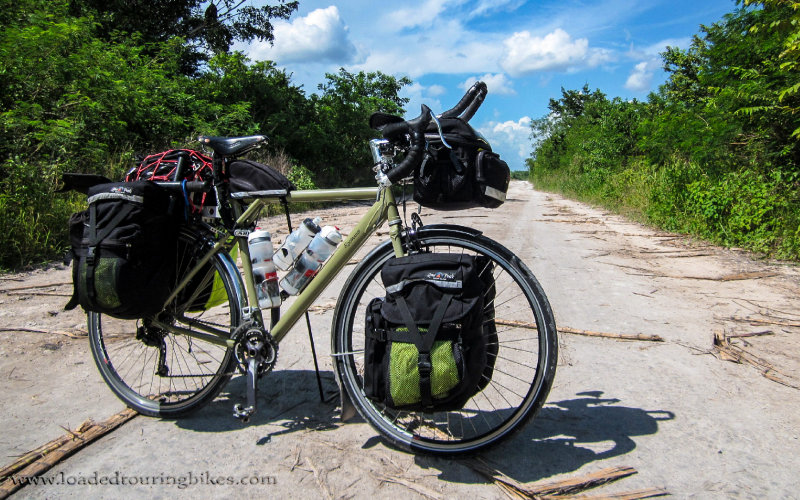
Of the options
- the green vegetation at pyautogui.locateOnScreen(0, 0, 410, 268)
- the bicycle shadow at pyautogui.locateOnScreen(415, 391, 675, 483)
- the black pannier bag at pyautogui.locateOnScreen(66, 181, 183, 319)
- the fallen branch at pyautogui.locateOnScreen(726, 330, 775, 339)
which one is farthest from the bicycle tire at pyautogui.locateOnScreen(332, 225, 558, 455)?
the green vegetation at pyautogui.locateOnScreen(0, 0, 410, 268)

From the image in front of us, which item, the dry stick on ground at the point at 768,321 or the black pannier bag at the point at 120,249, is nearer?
the black pannier bag at the point at 120,249

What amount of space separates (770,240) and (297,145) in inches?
611

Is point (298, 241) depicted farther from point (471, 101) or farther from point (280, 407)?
point (471, 101)

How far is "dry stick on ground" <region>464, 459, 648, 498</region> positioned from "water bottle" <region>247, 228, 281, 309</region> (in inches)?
50.4

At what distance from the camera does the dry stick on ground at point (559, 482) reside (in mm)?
1960

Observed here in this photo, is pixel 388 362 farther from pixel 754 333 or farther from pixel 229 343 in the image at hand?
pixel 754 333

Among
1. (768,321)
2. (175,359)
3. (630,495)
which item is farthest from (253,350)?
(768,321)

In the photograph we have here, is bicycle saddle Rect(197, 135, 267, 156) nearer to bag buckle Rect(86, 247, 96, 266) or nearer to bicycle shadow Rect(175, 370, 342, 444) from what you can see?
bag buckle Rect(86, 247, 96, 266)

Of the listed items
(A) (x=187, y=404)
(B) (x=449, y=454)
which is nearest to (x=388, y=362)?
(B) (x=449, y=454)

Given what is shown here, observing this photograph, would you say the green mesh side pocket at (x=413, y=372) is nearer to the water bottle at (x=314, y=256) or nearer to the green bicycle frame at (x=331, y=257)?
the green bicycle frame at (x=331, y=257)

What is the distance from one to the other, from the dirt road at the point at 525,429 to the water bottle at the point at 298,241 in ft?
2.66

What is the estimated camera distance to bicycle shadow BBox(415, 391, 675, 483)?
2.13 metres

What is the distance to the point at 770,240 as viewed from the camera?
649cm

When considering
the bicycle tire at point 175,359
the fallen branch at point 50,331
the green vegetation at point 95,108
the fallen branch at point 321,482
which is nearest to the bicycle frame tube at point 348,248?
the bicycle tire at point 175,359
